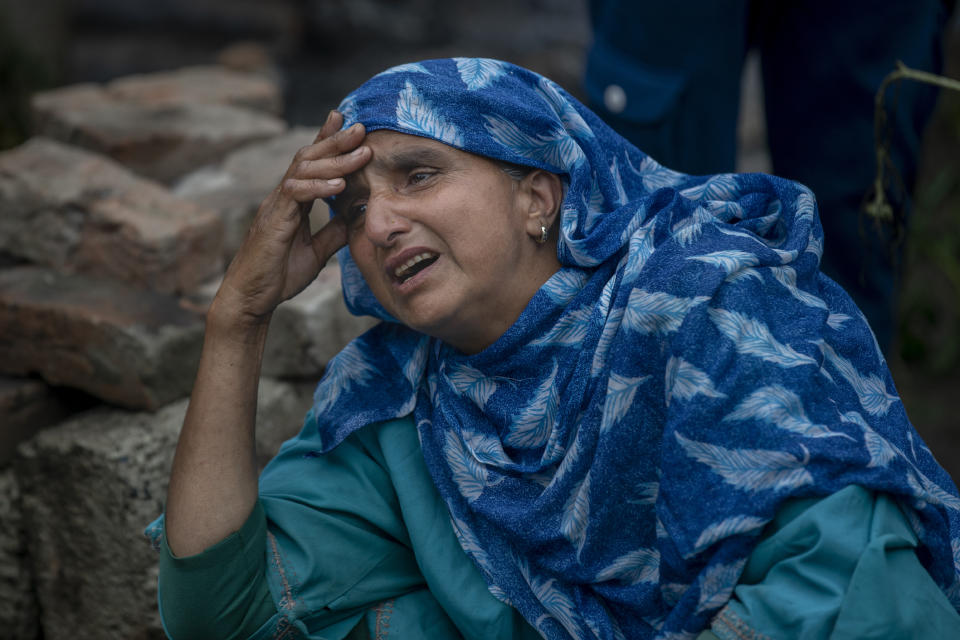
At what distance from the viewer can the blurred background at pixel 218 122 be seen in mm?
2486

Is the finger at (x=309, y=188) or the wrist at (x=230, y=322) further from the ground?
the finger at (x=309, y=188)

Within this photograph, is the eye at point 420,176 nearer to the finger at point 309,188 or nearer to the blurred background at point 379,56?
the finger at point 309,188

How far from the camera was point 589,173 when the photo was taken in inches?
67.1

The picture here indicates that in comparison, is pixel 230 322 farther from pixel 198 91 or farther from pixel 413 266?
pixel 198 91

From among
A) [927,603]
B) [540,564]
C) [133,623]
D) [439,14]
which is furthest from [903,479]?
[439,14]

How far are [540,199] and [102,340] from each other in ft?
4.23

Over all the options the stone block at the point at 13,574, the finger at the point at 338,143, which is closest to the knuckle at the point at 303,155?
the finger at the point at 338,143

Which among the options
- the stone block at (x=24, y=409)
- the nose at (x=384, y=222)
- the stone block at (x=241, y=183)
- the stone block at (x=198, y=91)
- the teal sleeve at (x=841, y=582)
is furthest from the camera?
the stone block at (x=198, y=91)

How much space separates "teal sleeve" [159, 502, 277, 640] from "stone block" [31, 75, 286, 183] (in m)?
2.21

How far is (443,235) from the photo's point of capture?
64.8 inches

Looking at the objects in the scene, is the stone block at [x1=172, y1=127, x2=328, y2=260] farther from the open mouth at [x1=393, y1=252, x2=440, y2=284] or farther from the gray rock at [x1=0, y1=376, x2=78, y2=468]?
the open mouth at [x1=393, y1=252, x2=440, y2=284]

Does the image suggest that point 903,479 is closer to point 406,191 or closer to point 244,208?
point 406,191

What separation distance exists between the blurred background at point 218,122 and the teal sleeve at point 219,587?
624mm

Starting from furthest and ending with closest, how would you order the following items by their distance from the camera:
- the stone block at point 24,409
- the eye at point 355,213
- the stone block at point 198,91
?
the stone block at point 198,91 → the stone block at point 24,409 → the eye at point 355,213
